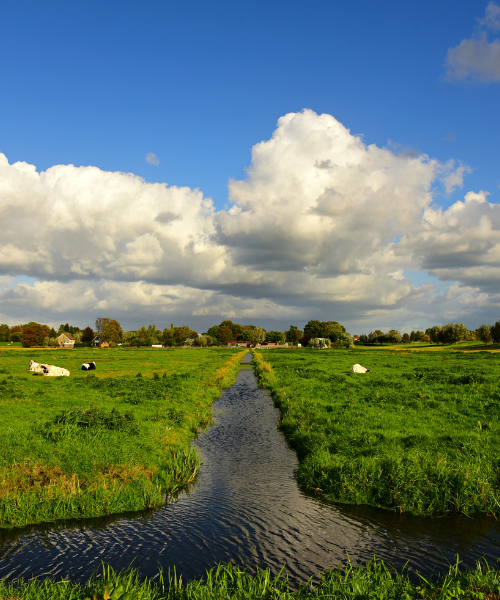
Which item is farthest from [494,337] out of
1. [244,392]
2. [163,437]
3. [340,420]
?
[163,437]

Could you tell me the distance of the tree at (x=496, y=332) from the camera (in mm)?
131000


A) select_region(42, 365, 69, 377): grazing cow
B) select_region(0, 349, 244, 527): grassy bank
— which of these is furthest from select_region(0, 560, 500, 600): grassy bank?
select_region(42, 365, 69, 377): grazing cow

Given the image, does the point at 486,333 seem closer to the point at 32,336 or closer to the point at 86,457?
the point at 86,457

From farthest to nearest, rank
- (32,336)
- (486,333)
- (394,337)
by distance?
(394,337)
(32,336)
(486,333)

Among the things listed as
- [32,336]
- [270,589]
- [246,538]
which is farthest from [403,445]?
[32,336]

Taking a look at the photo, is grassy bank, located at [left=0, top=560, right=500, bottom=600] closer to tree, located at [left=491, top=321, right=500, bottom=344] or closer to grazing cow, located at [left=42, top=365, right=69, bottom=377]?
grazing cow, located at [left=42, top=365, right=69, bottom=377]

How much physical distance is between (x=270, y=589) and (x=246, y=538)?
3496 millimetres

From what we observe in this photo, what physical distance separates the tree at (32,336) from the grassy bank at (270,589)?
609ft

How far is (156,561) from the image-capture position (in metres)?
10.2

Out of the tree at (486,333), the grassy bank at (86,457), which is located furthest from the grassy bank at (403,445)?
the tree at (486,333)

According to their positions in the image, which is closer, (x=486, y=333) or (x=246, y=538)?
(x=246, y=538)

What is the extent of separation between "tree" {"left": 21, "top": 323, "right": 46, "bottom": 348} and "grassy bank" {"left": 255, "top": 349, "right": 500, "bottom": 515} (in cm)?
17074

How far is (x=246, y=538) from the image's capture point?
11.5 meters

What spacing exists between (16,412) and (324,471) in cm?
1754
